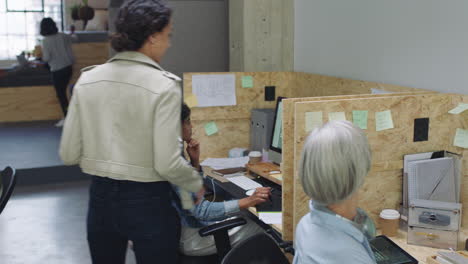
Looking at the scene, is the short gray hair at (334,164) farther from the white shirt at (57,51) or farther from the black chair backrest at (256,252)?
the white shirt at (57,51)

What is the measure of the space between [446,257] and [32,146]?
565 cm

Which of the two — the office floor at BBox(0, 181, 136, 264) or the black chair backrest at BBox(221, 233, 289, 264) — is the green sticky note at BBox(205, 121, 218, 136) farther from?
the black chair backrest at BBox(221, 233, 289, 264)

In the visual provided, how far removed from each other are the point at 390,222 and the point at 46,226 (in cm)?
312

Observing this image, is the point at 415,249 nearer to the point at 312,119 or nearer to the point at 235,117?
the point at 312,119

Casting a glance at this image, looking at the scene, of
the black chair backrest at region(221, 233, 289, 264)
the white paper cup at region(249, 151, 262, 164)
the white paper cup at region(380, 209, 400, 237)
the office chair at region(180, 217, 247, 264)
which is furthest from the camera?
the white paper cup at region(249, 151, 262, 164)

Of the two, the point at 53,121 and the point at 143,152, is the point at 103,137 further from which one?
the point at 53,121

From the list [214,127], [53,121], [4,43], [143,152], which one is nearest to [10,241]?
[214,127]

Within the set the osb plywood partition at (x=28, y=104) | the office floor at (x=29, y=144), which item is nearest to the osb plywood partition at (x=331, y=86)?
the office floor at (x=29, y=144)

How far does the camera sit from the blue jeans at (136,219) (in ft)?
6.37

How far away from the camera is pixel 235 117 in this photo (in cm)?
344

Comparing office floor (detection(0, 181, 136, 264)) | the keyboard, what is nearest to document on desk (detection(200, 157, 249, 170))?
the keyboard

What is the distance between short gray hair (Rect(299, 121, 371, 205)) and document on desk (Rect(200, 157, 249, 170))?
190 cm

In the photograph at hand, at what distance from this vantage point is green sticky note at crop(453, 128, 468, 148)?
225 cm

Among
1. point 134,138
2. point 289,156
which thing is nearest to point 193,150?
point 289,156
